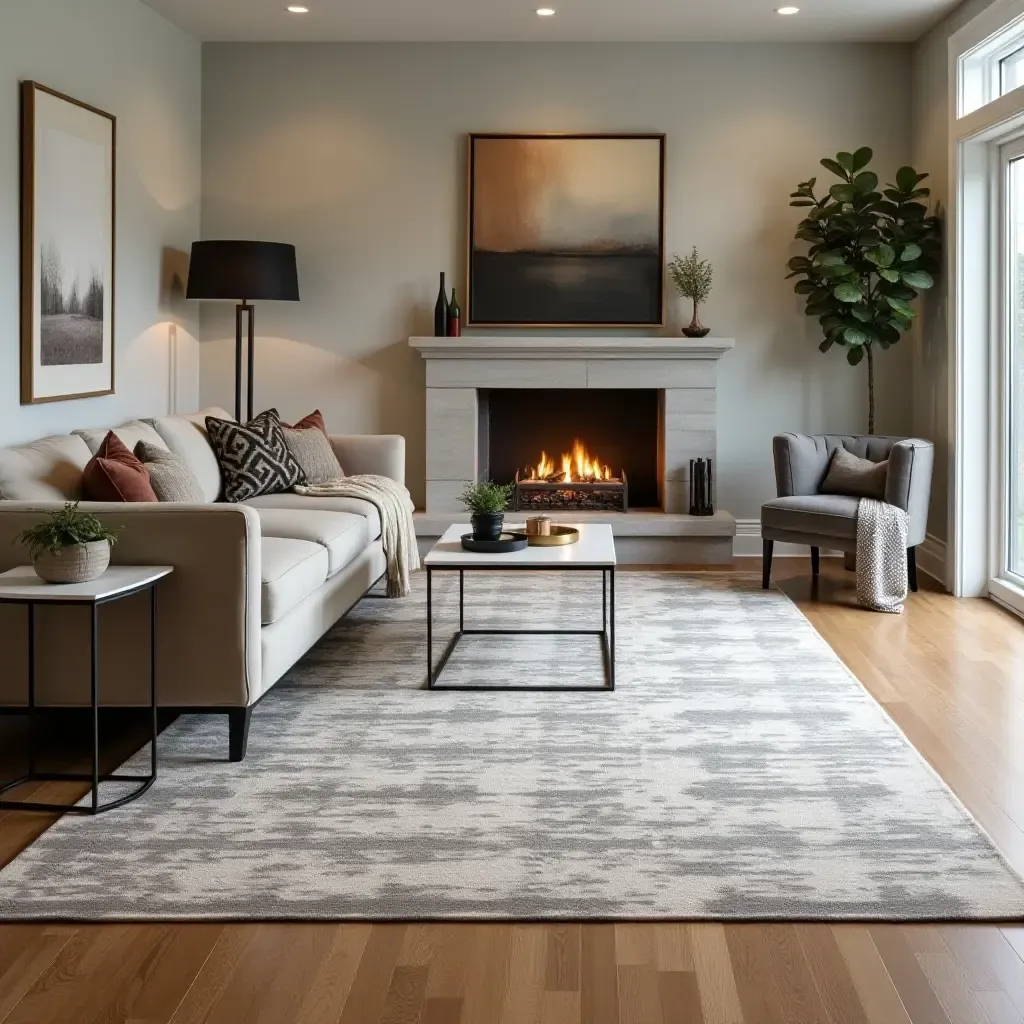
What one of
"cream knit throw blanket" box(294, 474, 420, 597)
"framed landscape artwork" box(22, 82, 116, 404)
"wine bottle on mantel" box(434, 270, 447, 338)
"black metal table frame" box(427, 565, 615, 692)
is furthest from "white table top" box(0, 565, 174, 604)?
"wine bottle on mantel" box(434, 270, 447, 338)

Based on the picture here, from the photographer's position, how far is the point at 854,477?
637cm

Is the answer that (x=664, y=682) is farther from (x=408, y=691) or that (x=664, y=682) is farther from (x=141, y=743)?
(x=141, y=743)

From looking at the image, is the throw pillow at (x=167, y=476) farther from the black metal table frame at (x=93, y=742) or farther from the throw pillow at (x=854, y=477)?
the throw pillow at (x=854, y=477)

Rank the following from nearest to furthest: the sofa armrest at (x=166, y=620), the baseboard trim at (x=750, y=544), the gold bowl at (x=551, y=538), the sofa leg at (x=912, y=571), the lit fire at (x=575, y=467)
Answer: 1. the sofa armrest at (x=166, y=620)
2. the gold bowl at (x=551, y=538)
3. the sofa leg at (x=912, y=571)
4. the baseboard trim at (x=750, y=544)
5. the lit fire at (x=575, y=467)

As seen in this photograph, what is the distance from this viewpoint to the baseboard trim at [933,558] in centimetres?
661

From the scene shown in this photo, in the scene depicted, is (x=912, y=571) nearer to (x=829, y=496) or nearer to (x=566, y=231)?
(x=829, y=496)

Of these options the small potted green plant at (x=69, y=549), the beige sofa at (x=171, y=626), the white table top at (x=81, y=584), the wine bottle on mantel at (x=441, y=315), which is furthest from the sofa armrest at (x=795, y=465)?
the small potted green plant at (x=69, y=549)

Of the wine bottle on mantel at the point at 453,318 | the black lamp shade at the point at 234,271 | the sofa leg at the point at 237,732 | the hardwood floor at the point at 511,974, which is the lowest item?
the hardwood floor at the point at 511,974

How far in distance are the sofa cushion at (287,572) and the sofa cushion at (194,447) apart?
42.0 inches

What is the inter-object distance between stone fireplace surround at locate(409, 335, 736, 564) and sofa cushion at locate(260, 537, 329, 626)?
273cm

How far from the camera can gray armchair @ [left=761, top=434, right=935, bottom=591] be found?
6047mm

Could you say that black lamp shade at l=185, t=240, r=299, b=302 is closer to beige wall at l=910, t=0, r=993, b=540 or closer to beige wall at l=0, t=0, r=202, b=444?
beige wall at l=0, t=0, r=202, b=444

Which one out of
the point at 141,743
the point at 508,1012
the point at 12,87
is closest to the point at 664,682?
the point at 141,743

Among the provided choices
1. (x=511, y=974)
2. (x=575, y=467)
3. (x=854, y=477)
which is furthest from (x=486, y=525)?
(x=575, y=467)
